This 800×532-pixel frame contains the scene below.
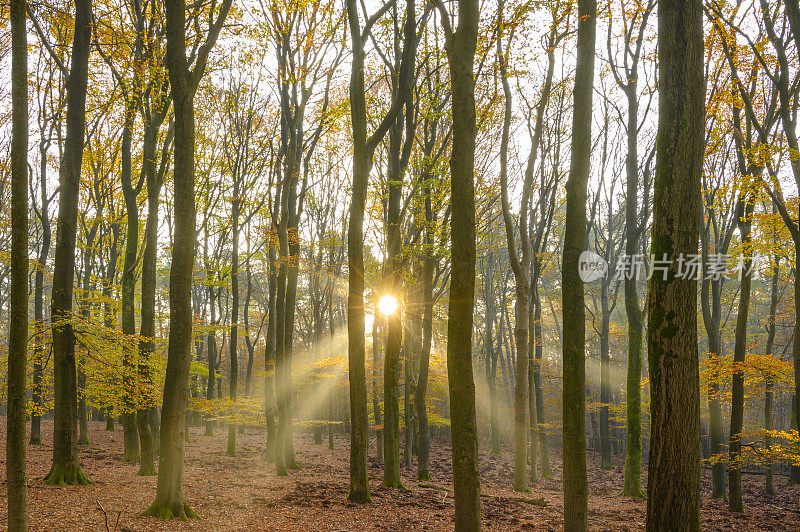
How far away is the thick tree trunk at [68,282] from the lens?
24.6ft

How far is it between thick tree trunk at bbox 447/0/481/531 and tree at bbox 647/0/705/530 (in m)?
1.62

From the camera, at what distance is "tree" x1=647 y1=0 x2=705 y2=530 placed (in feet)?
13.0

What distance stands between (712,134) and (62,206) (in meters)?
15.3

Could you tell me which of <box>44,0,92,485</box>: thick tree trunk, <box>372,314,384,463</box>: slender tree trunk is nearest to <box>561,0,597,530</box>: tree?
<box>44,0,92,485</box>: thick tree trunk

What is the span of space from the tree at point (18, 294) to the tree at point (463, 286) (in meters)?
4.02

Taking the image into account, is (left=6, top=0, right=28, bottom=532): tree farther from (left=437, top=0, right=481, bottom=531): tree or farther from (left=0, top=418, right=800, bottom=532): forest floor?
(left=437, top=0, right=481, bottom=531): tree

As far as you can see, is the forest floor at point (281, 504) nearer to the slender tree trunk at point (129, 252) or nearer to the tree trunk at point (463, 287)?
the slender tree trunk at point (129, 252)

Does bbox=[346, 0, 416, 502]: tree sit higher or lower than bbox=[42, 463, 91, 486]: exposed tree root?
higher

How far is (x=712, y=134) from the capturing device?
13102 millimetres

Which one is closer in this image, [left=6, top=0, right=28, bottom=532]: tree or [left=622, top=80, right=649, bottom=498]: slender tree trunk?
[left=6, top=0, right=28, bottom=532]: tree

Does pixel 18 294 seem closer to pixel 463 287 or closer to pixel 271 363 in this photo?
pixel 463 287

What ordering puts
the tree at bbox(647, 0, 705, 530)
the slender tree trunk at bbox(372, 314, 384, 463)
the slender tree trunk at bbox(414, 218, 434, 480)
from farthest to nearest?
1. the slender tree trunk at bbox(372, 314, 384, 463)
2. the slender tree trunk at bbox(414, 218, 434, 480)
3. the tree at bbox(647, 0, 705, 530)

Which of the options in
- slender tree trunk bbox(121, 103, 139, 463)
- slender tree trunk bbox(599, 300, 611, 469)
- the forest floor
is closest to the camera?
the forest floor

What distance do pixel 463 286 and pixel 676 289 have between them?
191cm
